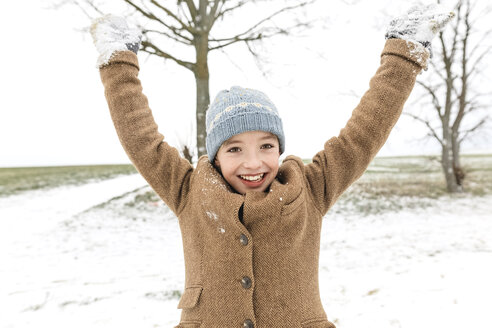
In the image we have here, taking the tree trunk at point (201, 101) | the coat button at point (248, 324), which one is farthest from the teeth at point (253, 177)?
the tree trunk at point (201, 101)

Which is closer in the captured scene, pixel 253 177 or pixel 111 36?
pixel 253 177

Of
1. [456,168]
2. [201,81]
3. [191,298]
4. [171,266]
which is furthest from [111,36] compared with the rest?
[456,168]

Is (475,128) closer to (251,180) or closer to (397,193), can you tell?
(397,193)

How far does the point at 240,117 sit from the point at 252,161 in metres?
0.21

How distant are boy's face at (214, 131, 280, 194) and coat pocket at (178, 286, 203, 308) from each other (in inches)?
17.9

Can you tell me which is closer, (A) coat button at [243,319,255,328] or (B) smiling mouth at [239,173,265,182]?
(A) coat button at [243,319,255,328]

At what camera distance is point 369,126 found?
5.29 feet

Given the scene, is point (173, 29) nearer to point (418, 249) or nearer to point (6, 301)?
point (6, 301)

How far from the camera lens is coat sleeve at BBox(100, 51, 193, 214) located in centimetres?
164

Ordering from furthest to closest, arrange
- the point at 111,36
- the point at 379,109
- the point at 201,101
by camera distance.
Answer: the point at 201,101
the point at 111,36
the point at 379,109

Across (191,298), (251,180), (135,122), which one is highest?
(135,122)

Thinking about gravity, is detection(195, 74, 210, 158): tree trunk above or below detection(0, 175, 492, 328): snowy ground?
above

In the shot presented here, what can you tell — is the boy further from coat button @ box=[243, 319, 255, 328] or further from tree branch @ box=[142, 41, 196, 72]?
tree branch @ box=[142, 41, 196, 72]

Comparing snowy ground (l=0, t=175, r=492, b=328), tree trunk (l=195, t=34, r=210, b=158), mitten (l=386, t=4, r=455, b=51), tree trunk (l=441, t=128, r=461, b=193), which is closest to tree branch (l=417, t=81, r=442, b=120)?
tree trunk (l=441, t=128, r=461, b=193)
